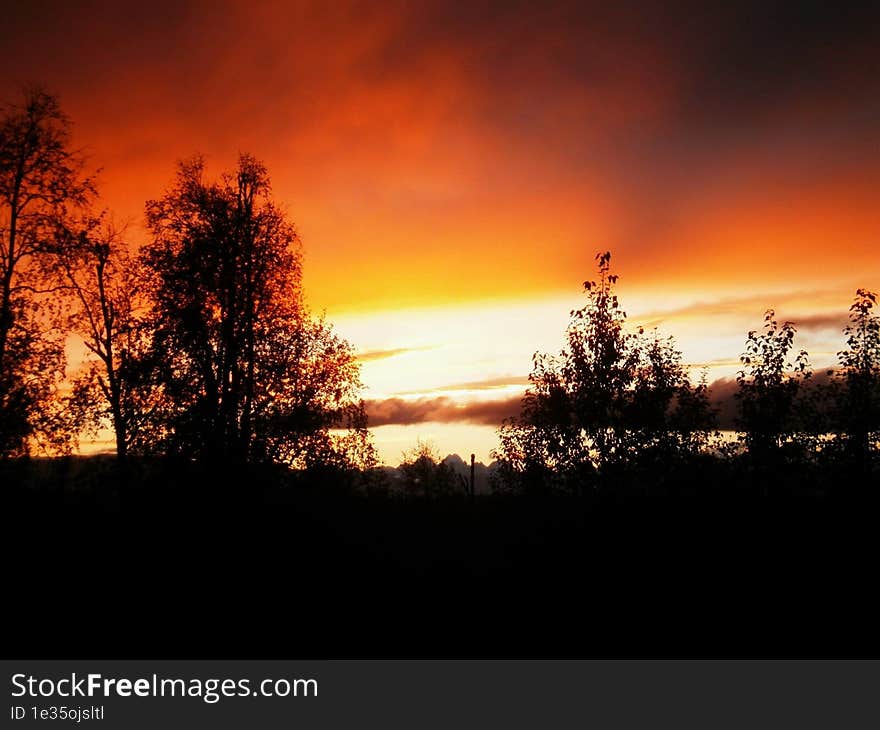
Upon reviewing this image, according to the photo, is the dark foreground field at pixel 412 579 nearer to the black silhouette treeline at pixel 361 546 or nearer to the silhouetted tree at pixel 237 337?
the black silhouette treeline at pixel 361 546

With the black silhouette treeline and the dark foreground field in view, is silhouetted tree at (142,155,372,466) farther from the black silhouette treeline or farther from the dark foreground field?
the dark foreground field

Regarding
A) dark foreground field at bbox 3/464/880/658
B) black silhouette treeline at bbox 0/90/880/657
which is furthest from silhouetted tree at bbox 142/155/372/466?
dark foreground field at bbox 3/464/880/658

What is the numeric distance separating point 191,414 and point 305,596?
1391 cm

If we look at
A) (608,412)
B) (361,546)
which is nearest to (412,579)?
(361,546)

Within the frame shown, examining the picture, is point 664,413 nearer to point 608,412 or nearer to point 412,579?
point 608,412

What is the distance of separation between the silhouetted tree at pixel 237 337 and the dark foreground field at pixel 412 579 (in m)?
10.7

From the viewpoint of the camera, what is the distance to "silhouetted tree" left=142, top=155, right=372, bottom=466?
2434cm

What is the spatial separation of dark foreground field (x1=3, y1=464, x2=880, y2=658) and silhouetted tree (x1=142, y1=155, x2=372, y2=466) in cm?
1073

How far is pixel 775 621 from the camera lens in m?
10.6

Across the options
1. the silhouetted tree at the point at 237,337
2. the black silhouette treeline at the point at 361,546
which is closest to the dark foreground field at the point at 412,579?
the black silhouette treeline at the point at 361,546

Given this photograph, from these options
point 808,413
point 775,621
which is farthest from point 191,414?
point 808,413

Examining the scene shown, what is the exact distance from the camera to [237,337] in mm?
25734

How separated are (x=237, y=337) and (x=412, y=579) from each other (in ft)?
52.1
